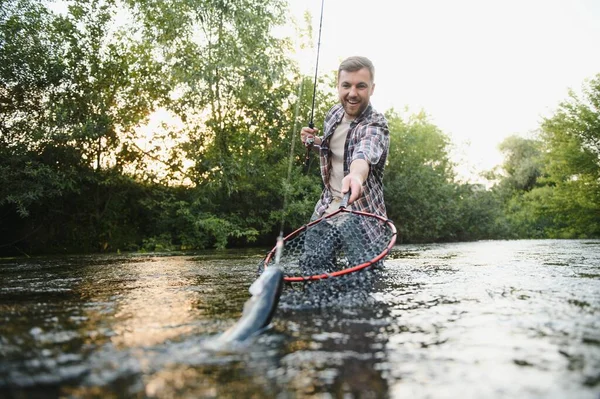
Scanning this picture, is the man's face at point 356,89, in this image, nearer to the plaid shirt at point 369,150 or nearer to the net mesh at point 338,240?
the plaid shirt at point 369,150

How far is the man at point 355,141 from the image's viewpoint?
12.8 ft

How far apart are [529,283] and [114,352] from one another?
3.36 metres

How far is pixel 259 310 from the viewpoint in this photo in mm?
2143

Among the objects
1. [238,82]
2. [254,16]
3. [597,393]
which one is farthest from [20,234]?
[597,393]

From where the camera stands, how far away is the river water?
4.49 feet

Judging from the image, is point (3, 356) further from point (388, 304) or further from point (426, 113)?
point (426, 113)

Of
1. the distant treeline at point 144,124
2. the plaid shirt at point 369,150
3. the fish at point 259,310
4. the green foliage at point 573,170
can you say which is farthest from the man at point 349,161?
the green foliage at point 573,170

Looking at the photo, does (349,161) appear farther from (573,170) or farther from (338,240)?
(573,170)

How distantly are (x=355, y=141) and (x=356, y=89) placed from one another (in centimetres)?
45

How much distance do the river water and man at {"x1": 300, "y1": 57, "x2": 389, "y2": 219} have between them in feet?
3.20

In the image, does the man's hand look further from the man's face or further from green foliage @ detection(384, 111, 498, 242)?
green foliage @ detection(384, 111, 498, 242)

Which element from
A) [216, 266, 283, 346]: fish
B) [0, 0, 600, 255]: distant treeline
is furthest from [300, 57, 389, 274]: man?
[0, 0, 600, 255]: distant treeline

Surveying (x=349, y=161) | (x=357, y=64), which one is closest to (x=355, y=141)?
(x=349, y=161)

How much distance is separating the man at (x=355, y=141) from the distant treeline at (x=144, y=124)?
8.38m
